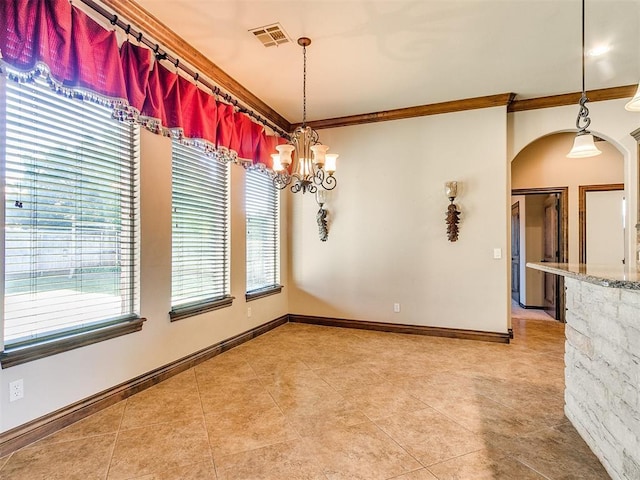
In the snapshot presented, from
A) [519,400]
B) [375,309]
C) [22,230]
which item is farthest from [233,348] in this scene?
[519,400]

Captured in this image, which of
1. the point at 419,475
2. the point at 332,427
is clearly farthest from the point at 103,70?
the point at 419,475

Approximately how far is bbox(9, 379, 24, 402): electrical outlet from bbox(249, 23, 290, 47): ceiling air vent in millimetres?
3014

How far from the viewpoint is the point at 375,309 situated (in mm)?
4766

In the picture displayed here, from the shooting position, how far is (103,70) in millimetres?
2248

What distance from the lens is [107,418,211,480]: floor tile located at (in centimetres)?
188

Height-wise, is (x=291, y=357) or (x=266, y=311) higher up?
(x=266, y=311)

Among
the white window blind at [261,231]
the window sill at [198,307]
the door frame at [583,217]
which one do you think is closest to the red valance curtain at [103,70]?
the white window blind at [261,231]

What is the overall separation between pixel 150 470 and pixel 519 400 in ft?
8.56

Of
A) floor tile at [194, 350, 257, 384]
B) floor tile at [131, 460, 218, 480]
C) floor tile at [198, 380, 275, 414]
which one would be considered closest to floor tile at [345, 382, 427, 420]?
floor tile at [198, 380, 275, 414]

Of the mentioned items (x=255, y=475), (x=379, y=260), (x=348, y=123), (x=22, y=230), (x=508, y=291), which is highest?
(x=348, y=123)

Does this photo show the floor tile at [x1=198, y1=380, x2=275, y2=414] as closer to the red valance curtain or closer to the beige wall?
the red valance curtain

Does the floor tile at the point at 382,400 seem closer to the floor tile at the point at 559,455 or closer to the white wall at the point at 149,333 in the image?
the floor tile at the point at 559,455

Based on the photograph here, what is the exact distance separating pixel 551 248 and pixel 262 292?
16.0 feet

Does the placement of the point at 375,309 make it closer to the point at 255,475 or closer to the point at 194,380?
the point at 194,380
